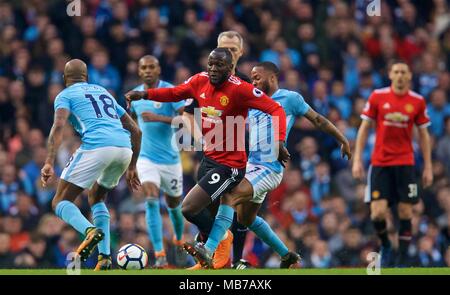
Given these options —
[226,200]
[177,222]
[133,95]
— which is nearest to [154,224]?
[177,222]

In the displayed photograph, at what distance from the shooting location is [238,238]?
1367 cm

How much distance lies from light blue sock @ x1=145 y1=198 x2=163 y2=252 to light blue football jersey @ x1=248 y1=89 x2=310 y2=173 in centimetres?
207

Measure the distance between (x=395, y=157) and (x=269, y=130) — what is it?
2335mm

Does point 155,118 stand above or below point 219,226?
above

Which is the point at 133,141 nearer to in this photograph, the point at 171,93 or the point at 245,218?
the point at 171,93

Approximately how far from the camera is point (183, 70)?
64.1 feet

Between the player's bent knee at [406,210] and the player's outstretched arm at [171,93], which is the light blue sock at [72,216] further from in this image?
the player's bent knee at [406,210]

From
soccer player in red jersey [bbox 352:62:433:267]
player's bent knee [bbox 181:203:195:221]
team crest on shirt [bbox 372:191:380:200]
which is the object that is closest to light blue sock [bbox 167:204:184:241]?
soccer player in red jersey [bbox 352:62:433:267]

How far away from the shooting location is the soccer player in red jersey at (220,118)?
12086mm

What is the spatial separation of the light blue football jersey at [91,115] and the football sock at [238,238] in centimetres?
174

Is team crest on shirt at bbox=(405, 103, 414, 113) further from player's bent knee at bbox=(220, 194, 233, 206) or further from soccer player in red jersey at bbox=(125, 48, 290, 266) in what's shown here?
player's bent knee at bbox=(220, 194, 233, 206)

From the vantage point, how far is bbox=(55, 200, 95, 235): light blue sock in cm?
1204

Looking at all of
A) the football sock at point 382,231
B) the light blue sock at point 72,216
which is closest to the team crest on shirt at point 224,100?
the light blue sock at point 72,216
